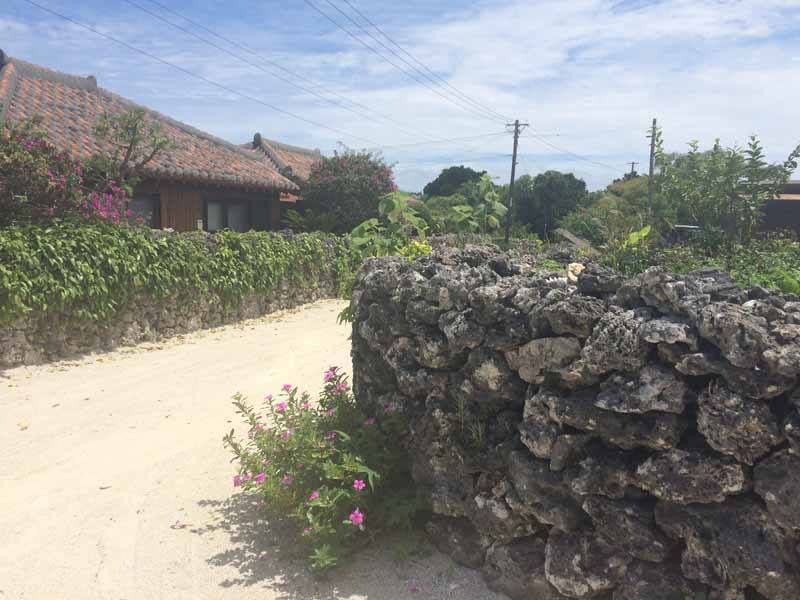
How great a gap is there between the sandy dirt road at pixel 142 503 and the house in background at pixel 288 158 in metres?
14.3

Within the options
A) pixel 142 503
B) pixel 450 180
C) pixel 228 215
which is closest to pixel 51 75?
pixel 228 215

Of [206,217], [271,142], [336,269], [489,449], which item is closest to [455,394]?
[489,449]

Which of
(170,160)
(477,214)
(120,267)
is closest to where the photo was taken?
(120,267)

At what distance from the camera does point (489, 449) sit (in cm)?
383

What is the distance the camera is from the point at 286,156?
25719 millimetres

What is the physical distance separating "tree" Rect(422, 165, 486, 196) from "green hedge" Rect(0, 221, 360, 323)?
34.2 meters

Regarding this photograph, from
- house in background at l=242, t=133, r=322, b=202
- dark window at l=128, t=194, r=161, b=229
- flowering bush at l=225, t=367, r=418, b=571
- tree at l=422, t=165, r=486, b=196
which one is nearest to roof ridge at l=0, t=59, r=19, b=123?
dark window at l=128, t=194, r=161, b=229

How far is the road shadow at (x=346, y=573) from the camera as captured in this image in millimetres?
3791

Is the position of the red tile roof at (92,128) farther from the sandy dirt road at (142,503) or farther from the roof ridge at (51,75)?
the sandy dirt road at (142,503)

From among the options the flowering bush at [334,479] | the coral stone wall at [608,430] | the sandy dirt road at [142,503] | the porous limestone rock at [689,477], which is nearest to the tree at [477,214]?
the sandy dirt road at [142,503]

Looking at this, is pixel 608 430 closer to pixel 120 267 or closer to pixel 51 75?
pixel 120 267

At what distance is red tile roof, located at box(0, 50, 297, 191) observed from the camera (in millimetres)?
14477

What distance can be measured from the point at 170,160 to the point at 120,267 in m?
7.21

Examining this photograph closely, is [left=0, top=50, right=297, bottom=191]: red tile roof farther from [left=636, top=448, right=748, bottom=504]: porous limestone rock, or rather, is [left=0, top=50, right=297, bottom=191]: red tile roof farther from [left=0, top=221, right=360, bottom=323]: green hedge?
[left=636, top=448, right=748, bottom=504]: porous limestone rock
